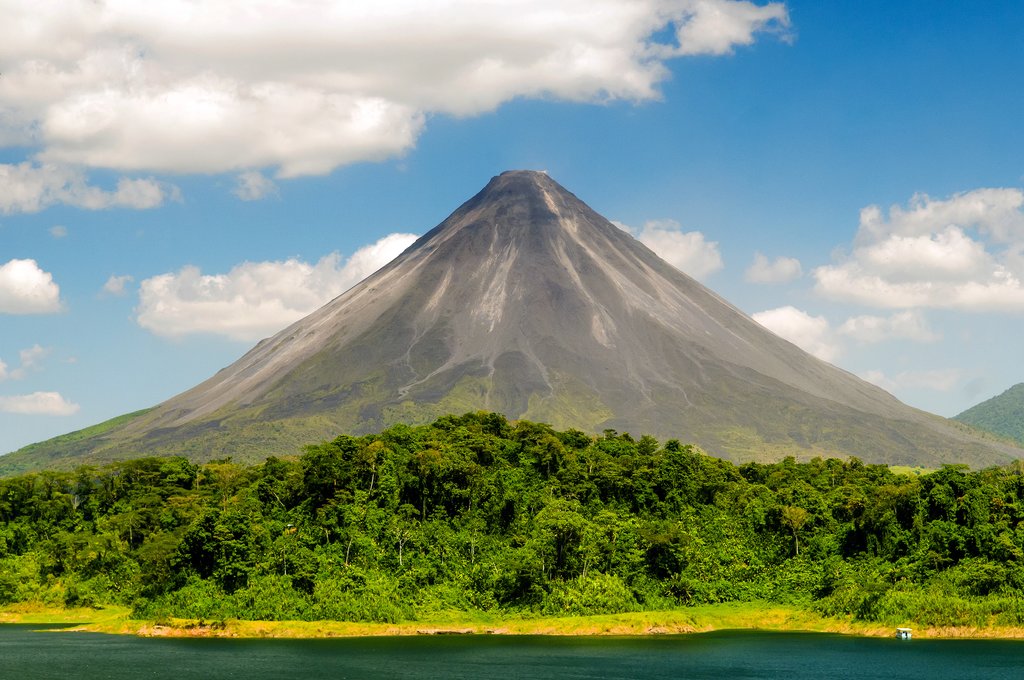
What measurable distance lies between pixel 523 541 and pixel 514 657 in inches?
755

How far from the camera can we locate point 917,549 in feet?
272

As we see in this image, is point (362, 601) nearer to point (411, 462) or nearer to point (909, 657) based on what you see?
point (411, 462)

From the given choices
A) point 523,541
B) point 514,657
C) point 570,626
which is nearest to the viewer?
point 514,657

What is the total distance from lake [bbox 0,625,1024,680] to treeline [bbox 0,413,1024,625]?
202 inches

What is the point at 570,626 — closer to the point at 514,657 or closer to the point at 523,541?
the point at 523,541

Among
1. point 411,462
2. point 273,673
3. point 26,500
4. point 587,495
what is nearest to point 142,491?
point 26,500

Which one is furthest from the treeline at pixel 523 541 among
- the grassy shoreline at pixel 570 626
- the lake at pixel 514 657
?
the lake at pixel 514 657

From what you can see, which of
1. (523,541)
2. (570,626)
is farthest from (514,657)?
(523,541)

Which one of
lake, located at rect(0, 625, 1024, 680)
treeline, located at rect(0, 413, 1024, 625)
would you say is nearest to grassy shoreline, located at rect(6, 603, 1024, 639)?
treeline, located at rect(0, 413, 1024, 625)

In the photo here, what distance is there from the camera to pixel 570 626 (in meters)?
77.7

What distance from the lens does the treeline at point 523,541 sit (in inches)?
3140

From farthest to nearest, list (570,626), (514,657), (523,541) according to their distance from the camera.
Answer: (523,541)
(570,626)
(514,657)

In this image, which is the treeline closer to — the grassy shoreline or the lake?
the grassy shoreline

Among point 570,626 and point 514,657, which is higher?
point 570,626
